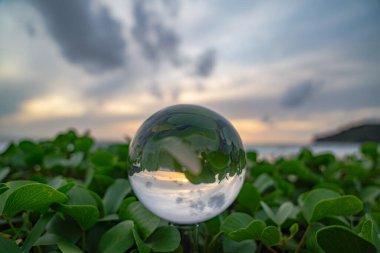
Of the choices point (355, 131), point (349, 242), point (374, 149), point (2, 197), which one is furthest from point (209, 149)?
point (355, 131)

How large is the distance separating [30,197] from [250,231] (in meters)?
0.42

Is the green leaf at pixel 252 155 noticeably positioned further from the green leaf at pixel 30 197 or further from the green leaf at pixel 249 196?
the green leaf at pixel 30 197

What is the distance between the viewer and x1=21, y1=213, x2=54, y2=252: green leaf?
69 cm

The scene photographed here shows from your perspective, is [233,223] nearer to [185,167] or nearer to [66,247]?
[185,167]

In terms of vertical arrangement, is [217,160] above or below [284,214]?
above

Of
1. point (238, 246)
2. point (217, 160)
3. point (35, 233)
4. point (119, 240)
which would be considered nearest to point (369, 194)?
point (238, 246)

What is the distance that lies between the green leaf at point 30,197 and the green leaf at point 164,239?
7.9 inches

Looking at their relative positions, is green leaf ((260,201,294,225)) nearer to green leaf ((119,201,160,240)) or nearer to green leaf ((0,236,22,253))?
green leaf ((119,201,160,240))

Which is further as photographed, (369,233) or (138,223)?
(138,223)

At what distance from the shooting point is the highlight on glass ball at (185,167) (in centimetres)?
73

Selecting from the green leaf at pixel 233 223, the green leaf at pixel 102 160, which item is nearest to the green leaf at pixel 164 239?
the green leaf at pixel 233 223

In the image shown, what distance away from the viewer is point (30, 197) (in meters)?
0.67

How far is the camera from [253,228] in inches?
28.1

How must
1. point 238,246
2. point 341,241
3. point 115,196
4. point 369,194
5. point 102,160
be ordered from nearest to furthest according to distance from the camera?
point 341,241, point 238,246, point 115,196, point 102,160, point 369,194
